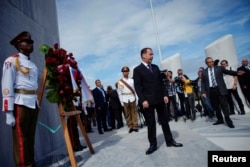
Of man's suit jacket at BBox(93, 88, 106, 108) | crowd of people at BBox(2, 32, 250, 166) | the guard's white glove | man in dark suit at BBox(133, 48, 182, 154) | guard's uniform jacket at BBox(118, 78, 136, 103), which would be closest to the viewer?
the guard's white glove

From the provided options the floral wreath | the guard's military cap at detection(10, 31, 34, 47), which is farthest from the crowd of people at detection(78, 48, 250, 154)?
the guard's military cap at detection(10, 31, 34, 47)

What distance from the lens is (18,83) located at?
12.1 feet

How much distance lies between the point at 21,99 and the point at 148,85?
2.26 meters

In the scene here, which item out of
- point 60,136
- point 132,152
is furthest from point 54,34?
point 132,152

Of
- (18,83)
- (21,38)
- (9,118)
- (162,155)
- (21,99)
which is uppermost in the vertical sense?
(21,38)

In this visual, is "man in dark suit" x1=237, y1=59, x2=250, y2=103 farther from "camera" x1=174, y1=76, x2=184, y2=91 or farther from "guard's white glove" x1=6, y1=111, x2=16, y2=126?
"guard's white glove" x1=6, y1=111, x2=16, y2=126

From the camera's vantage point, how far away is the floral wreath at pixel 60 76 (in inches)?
170

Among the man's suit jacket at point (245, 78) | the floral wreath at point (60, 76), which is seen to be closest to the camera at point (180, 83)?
the man's suit jacket at point (245, 78)

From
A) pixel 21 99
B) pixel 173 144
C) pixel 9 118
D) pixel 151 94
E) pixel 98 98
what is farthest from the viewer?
pixel 98 98

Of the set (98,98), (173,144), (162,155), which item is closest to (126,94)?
(98,98)

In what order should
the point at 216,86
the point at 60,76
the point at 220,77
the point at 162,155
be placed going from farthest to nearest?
the point at 216,86
the point at 220,77
the point at 60,76
the point at 162,155

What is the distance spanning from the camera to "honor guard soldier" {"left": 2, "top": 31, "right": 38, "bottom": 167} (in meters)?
3.47

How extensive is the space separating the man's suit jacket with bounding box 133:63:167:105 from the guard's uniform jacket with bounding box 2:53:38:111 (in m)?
1.88

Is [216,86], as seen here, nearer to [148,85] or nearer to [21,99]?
[148,85]
